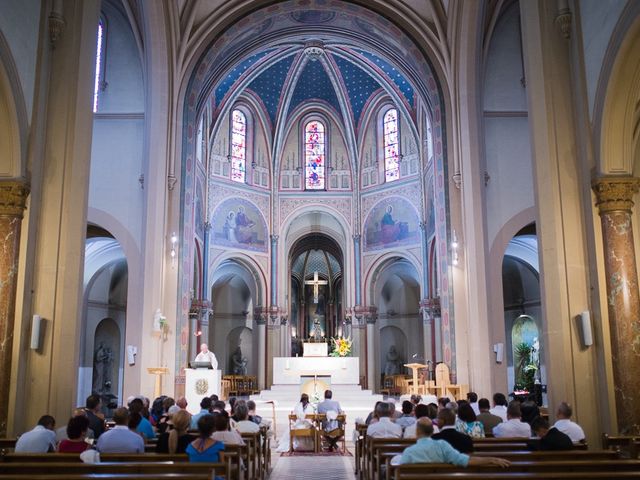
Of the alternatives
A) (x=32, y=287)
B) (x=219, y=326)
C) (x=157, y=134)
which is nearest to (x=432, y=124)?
(x=157, y=134)

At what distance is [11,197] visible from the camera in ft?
31.8

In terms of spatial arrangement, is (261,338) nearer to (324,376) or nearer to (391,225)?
(324,376)

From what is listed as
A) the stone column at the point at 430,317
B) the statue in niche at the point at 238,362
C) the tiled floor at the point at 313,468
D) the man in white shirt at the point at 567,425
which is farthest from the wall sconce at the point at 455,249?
the statue in niche at the point at 238,362

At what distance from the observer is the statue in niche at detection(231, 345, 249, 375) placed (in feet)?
115

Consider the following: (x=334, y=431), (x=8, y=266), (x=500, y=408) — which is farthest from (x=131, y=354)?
(x=500, y=408)

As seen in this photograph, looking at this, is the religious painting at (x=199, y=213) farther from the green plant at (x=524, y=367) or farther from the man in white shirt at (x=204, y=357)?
the green plant at (x=524, y=367)

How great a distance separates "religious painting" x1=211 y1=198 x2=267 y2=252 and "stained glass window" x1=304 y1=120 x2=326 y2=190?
3.27 meters

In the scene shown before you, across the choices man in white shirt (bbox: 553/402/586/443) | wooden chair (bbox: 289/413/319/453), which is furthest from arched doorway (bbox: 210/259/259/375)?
man in white shirt (bbox: 553/402/586/443)

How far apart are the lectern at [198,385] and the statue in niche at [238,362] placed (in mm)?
17842

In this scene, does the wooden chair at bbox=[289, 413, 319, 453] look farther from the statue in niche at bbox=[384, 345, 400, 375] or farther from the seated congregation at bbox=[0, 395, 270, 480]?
the statue in niche at bbox=[384, 345, 400, 375]

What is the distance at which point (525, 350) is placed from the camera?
2503 centimetres

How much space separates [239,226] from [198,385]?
1407 cm

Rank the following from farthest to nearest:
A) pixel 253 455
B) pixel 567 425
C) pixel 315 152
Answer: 1. pixel 315 152
2. pixel 253 455
3. pixel 567 425

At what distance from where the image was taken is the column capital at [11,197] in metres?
9.67
